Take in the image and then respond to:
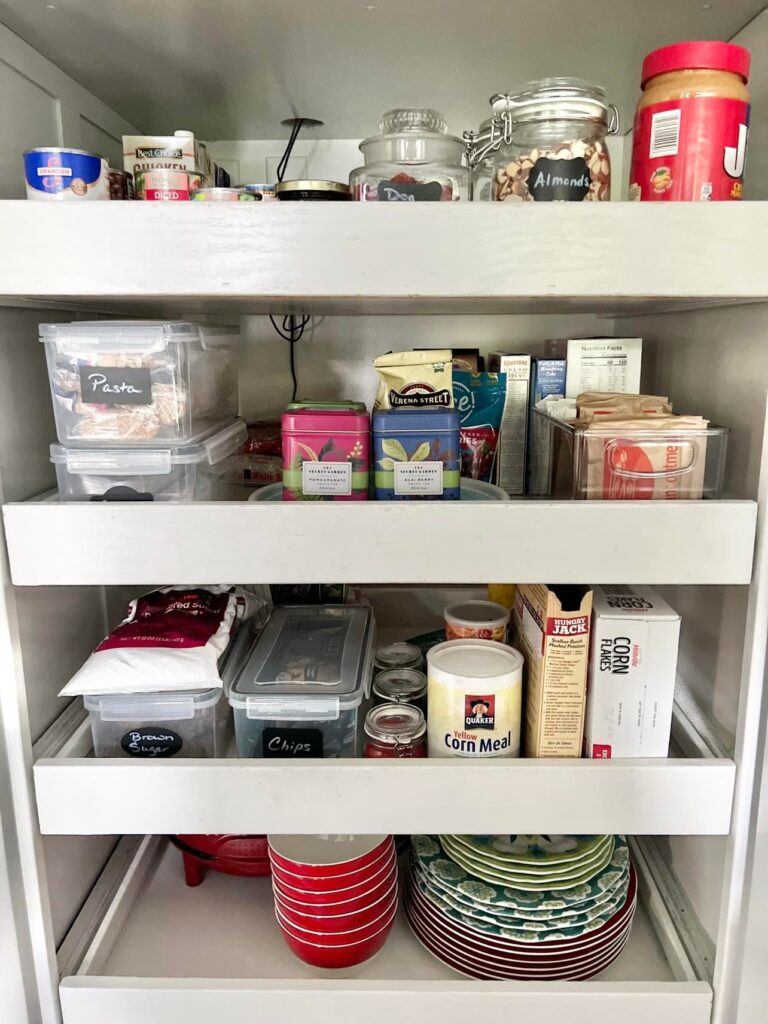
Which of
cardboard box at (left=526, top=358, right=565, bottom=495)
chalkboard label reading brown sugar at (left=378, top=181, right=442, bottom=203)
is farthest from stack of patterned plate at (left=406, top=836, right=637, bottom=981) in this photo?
chalkboard label reading brown sugar at (left=378, top=181, right=442, bottom=203)

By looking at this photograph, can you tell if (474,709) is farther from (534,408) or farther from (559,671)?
(534,408)

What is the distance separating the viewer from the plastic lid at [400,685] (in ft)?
3.29

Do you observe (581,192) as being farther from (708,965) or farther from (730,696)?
(708,965)

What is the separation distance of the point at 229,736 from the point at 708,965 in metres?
0.65

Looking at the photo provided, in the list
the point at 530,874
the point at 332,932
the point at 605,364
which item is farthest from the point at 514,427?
the point at 332,932

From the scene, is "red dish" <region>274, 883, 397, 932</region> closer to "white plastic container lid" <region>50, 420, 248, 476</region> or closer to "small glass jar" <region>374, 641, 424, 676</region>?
"small glass jar" <region>374, 641, 424, 676</region>

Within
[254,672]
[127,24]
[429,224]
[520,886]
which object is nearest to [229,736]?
[254,672]

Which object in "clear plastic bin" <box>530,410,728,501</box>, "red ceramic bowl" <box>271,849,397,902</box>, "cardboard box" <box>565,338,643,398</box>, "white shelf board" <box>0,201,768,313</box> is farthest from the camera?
"cardboard box" <box>565,338,643,398</box>

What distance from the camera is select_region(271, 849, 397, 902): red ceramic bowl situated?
915mm

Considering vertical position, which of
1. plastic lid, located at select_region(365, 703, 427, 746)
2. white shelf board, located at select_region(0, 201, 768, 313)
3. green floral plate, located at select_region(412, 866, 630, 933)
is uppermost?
white shelf board, located at select_region(0, 201, 768, 313)

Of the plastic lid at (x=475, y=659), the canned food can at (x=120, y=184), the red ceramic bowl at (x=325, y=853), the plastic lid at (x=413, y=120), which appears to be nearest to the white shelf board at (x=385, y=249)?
the canned food can at (x=120, y=184)

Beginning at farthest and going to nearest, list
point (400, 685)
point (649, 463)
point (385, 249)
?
1. point (400, 685)
2. point (649, 463)
3. point (385, 249)

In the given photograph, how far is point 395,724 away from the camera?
0.94m

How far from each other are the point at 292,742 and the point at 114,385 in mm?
469
